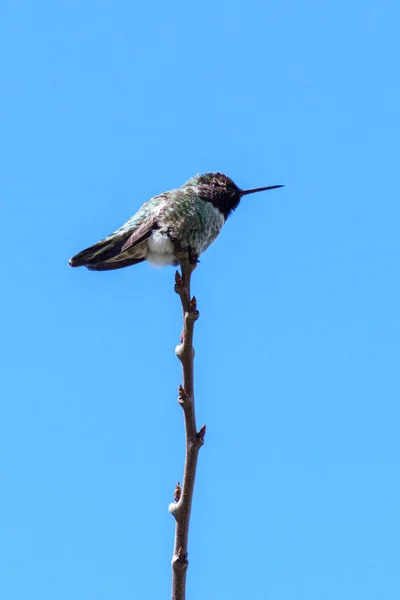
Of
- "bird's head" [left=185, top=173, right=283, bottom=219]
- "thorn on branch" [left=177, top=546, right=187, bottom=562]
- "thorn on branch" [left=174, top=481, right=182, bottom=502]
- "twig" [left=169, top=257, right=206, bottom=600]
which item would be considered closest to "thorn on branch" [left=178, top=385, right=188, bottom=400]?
"twig" [left=169, top=257, right=206, bottom=600]

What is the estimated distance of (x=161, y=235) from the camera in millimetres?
4801

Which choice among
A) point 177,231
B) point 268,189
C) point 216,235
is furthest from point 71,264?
point 268,189

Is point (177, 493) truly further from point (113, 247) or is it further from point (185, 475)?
point (113, 247)

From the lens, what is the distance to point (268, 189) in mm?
6176

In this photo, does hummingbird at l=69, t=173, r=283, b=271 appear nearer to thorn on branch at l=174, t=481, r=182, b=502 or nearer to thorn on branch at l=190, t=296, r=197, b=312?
thorn on branch at l=190, t=296, r=197, b=312

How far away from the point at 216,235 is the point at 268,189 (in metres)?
1.02

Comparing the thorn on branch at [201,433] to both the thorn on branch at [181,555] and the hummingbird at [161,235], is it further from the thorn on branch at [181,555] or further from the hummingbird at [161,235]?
the hummingbird at [161,235]

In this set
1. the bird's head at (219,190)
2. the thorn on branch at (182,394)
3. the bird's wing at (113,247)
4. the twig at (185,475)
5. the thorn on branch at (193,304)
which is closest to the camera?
the twig at (185,475)

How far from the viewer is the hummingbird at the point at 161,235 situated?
4.80 meters

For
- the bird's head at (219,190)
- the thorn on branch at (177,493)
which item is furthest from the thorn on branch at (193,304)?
the bird's head at (219,190)

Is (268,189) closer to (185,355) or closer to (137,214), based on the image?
(137,214)

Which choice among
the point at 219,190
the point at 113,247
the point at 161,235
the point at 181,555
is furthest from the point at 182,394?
the point at 219,190

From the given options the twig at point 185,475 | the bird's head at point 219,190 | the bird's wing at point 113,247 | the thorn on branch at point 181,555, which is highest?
the bird's head at point 219,190

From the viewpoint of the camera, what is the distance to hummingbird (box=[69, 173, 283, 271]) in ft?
15.7
